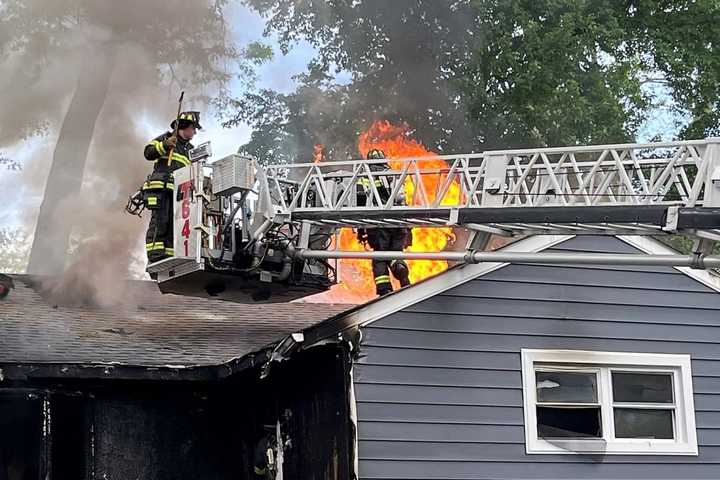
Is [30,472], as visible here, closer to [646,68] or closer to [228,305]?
[228,305]

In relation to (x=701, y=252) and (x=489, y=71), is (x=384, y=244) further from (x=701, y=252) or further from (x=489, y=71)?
(x=489, y=71)

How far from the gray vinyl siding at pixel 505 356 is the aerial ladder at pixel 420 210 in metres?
0.68

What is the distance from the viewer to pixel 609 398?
8.59 m

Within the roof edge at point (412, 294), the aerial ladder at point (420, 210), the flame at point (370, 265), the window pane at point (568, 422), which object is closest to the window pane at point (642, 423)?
the window pane at point (568, 422)

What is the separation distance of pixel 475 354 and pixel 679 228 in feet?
7.14

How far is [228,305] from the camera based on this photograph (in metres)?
11.3

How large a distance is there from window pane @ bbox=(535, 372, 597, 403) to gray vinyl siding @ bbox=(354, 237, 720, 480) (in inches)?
9.7

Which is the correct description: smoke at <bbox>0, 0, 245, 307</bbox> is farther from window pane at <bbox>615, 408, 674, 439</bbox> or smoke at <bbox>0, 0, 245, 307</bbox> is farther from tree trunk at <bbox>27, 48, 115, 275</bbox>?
window pane at <bbox>615, 408, 674, 439</bbox>

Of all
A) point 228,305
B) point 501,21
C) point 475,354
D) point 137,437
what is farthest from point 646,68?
point 137,437

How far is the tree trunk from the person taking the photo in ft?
45.3

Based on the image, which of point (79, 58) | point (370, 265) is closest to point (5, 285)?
point (79, 58)

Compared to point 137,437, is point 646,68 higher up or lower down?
higher up

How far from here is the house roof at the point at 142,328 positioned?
8.20 meters

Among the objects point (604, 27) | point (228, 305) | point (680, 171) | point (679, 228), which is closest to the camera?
point (679, 228)
